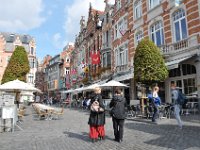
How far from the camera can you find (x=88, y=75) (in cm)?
3653

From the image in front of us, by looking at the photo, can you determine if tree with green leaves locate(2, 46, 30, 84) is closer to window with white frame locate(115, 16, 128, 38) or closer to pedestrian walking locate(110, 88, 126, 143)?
window with white frame locate(115, 16, 128, 38)

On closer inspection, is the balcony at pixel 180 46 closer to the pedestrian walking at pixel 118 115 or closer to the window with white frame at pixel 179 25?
the window with white frame at pixel 179 25

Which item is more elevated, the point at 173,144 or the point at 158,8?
the point at 158,8

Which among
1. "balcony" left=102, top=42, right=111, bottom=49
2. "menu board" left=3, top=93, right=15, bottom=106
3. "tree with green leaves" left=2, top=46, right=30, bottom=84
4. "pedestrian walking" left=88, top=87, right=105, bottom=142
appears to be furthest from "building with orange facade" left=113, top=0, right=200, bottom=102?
"tree with green leaves" left=2, top=46, right=30, bottom=84

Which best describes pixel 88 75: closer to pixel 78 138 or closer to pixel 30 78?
pixel 30 78

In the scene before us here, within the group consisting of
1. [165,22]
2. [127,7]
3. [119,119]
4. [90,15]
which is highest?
[90,15]

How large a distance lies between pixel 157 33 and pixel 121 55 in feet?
23.1

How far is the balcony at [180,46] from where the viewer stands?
13.9 metres

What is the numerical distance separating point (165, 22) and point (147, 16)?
2.72m

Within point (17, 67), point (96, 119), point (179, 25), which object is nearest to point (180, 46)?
point (179, 25)

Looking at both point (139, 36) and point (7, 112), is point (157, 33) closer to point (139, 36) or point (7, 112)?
point (139, 36)

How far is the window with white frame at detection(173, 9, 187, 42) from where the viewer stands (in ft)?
49.6

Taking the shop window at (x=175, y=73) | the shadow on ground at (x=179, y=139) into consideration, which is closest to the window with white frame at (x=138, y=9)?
the shop window at (x=175, y=73)

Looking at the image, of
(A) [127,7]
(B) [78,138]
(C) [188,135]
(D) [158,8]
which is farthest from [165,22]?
(B) [78,138]
